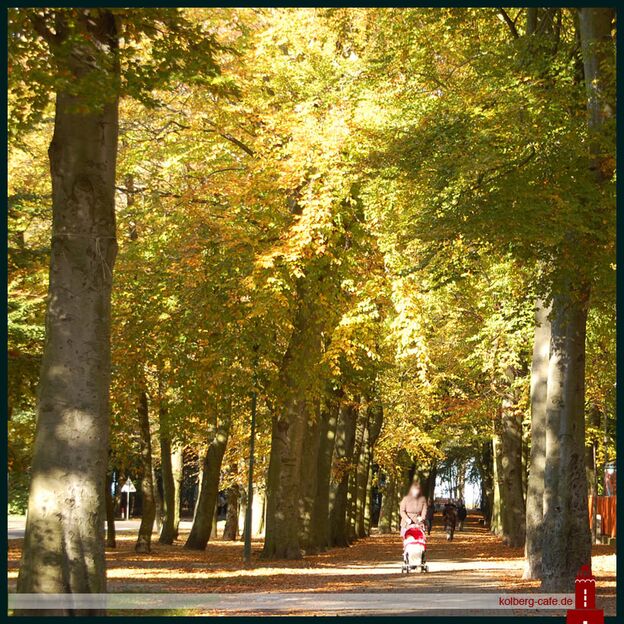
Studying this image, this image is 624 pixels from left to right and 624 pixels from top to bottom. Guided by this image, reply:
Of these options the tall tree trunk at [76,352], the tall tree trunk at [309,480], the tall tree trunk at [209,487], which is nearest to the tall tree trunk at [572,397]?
the tall tree trunk at [76,352]

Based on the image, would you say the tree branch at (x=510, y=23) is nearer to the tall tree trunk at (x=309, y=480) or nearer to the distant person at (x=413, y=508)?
the distant person at (x=413, y=508)

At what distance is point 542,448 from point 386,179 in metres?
6.47

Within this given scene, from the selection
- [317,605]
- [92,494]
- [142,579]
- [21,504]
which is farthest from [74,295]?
[21,504]

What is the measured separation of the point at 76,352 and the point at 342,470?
27.4 metres

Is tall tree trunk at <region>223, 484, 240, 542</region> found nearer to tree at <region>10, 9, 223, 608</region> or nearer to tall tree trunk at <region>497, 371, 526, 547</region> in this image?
tall tree trunk at <region>497, 371, 526, 547</region>

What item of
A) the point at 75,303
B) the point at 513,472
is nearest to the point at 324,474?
the point at 513,472

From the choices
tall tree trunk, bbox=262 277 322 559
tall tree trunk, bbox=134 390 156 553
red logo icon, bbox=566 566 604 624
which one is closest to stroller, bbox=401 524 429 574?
tall tree trunk, bbox=262 277 322 559

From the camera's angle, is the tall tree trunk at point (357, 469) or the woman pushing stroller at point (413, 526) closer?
the woman pushing stroller at point (413, 526)

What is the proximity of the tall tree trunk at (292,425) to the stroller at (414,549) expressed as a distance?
3.38 meters

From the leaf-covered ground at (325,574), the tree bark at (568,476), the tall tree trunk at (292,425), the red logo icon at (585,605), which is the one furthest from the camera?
the tall tree trunk at (292,425)

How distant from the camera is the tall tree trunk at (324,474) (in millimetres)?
33500

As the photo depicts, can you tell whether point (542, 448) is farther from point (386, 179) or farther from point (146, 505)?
point (146, 505)

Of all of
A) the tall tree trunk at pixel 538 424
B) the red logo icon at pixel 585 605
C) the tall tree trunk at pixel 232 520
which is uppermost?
the tall tree trunk at pixel 538 424

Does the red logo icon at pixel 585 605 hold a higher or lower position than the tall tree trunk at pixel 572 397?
lower
